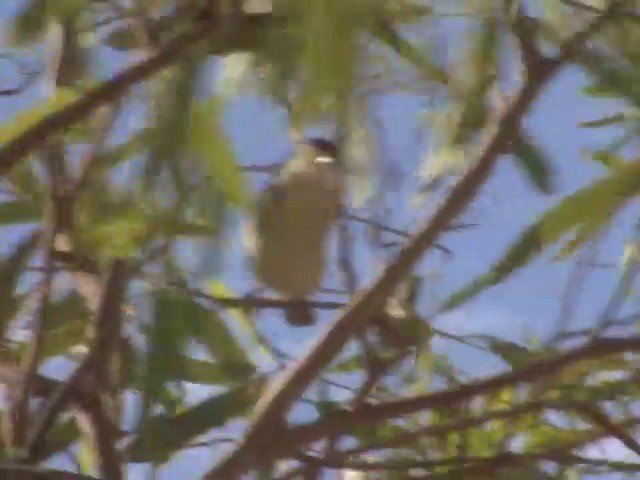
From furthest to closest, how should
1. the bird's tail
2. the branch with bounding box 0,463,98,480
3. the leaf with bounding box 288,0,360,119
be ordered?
the bird's tail < the branch with bounding box 0,463,98,480 < the leaf with bounding box 288,0,360,119

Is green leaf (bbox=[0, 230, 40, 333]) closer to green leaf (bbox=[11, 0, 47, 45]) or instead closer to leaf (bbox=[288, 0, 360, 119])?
green leaf (bbox=[11, 0, 47, 45])

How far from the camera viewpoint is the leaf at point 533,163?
→ 496 millimetres

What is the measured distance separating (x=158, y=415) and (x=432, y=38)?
220mm

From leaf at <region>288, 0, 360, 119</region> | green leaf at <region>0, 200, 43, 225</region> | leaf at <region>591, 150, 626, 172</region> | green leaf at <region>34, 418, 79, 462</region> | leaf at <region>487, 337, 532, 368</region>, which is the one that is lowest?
green leaf at <region>34, 418, 79, 462</region>

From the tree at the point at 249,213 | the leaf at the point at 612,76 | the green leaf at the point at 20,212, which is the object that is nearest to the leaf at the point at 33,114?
the tree at the point at 249,213

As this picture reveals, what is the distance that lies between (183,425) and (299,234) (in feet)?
0.56

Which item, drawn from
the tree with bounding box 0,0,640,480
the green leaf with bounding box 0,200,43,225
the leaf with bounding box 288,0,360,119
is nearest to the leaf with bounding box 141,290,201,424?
the tree with bounding box 0,0,640,480

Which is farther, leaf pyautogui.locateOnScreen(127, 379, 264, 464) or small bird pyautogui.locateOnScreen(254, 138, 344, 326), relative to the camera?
small bird pyautogui.locateOnScreen(254, 138, 344, 326)

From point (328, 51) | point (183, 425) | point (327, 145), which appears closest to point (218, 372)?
point (183, 425)

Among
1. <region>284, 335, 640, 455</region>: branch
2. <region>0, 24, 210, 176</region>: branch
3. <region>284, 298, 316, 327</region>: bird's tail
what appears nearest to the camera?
<region>0, 24, 210, 176</region>: branch

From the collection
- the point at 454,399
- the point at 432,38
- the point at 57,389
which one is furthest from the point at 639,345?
the point at 57,389

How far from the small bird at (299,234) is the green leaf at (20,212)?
0.13 m

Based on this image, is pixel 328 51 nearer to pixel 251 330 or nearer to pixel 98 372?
pixel 98 372

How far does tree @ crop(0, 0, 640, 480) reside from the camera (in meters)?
0.32
